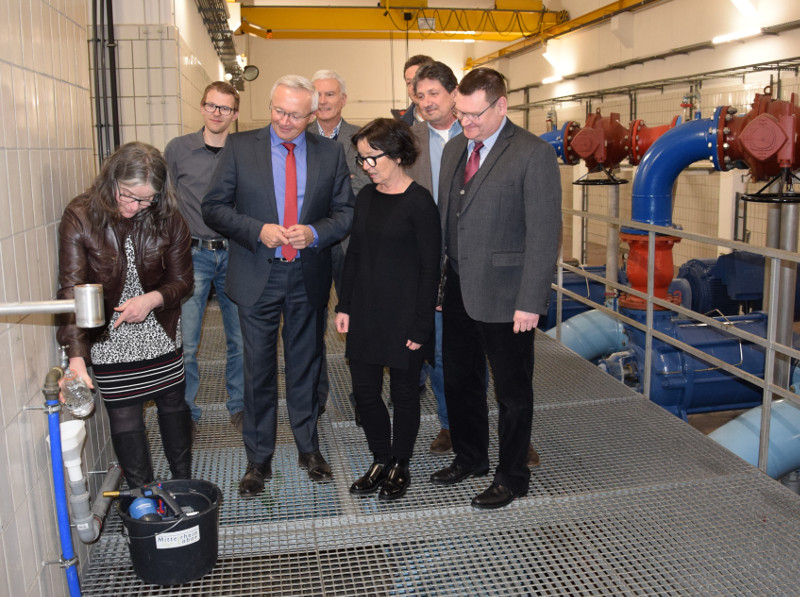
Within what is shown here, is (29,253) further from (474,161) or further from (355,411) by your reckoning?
(355,411)

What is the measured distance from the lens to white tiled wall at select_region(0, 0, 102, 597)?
5.89 feet

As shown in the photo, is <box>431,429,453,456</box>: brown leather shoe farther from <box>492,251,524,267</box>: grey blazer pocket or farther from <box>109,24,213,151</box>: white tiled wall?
<box>109,24,213,151</box>: white tiled wall

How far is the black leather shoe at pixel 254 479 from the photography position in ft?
9.29

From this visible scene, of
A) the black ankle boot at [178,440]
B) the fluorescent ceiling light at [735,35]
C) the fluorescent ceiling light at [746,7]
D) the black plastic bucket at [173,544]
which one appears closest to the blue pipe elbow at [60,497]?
the black plastic bucket at [173,544]

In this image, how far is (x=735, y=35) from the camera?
836 cm

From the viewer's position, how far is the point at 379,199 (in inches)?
104

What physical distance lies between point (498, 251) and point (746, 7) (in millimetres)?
7558

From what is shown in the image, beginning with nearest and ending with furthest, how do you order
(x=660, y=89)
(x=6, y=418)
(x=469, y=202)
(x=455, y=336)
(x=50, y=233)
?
(x=6, y=418) → (x=50, y=233) → (x=469, y=202) → (x=455, y=336) → (x=660, y=89)

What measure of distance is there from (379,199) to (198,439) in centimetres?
156

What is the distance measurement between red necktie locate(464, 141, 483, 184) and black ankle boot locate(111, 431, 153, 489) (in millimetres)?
1454

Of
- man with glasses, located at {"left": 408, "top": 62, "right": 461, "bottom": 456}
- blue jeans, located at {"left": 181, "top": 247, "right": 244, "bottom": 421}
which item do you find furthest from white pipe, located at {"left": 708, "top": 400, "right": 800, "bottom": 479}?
blue jeans, located at {"left": 181, "top": 247, "right": 244, "bottom": 421}

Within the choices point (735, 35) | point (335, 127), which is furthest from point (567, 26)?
point (335, 127)

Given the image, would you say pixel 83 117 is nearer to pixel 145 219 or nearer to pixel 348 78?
pixel 145 219

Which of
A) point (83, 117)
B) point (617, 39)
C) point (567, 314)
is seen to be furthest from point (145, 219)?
point (617, 39)
